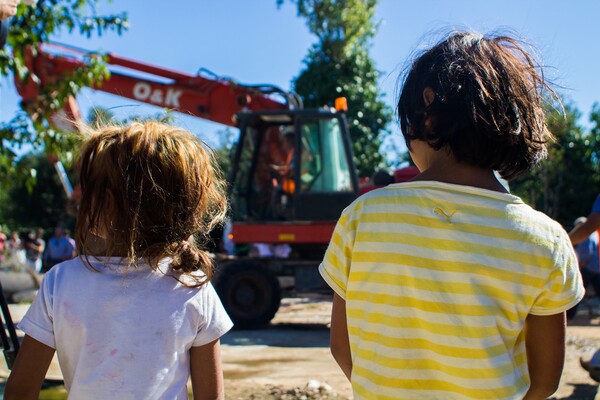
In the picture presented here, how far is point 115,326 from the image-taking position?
1.57 m

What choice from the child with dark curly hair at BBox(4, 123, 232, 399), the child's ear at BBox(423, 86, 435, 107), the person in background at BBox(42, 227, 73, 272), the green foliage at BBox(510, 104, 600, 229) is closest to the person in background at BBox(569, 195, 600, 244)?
the child's ear at BBox(423, 86, 435, 107)

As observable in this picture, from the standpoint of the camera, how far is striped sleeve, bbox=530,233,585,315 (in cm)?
140

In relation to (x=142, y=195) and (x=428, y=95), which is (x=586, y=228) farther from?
(x=142, y=195)

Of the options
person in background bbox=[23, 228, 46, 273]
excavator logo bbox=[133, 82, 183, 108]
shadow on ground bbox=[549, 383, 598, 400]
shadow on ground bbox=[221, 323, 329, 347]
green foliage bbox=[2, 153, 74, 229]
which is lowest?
shadow on ground bbox=[221, 323, 329, 347]

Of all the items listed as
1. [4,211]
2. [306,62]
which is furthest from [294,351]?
[4,211]

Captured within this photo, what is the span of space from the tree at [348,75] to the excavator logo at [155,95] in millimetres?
4765

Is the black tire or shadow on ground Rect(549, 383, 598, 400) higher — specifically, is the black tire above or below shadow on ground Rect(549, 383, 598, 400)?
above

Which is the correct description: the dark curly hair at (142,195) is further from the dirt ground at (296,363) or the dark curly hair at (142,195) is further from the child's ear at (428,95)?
the dirt ground at (296,363)

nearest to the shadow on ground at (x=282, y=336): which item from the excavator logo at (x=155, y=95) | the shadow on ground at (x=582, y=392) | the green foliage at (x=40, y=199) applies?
the shadow on ground at (x=582, y=392)

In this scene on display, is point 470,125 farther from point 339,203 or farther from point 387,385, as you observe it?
point 339,203

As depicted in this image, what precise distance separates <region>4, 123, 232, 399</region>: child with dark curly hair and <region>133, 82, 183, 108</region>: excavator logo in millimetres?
8510

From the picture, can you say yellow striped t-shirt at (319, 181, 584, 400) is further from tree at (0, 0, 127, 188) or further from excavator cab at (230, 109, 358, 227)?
excavator cab at (230, 109, 358, 227)

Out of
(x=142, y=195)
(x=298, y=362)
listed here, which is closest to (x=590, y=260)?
(x=298, y=362)

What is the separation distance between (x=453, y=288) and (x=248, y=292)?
7.30 metres
